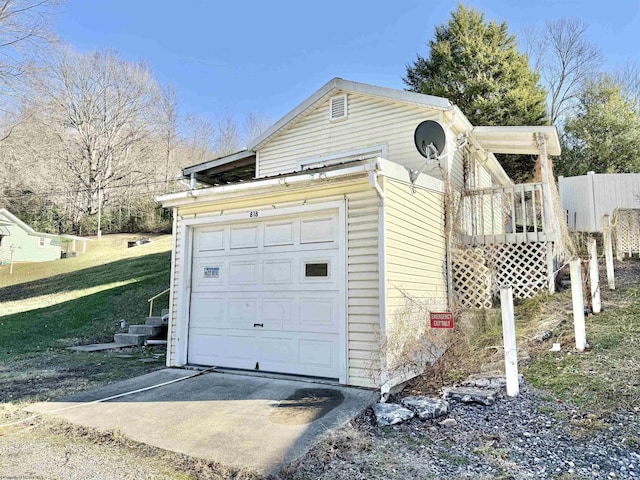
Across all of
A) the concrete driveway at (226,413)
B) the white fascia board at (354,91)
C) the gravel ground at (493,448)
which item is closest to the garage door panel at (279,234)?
the concrete driveway at (226,413)

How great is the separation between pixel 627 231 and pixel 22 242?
1386 inches

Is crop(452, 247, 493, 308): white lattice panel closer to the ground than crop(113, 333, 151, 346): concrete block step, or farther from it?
farther from it

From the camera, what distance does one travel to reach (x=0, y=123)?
787 inches

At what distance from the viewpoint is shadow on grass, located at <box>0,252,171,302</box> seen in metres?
16.7

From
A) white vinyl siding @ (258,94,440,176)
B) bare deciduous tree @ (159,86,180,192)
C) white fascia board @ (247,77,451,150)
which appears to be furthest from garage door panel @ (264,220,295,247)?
bare deciduous tree @ (159,86,180,192)

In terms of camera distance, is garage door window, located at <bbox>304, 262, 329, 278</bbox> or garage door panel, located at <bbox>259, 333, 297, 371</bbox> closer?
garage door window, located at <bbox>304, 262, 329, 278</bbox>

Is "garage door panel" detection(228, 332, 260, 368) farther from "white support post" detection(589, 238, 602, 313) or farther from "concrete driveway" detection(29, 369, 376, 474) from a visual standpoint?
"white support post" detection(589, 238, 602, 313)

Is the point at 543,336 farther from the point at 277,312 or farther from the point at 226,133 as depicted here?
the point at 226,133

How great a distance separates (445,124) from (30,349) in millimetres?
10578

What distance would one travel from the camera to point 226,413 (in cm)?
470

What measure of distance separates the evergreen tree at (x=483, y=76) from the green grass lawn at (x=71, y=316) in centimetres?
1634

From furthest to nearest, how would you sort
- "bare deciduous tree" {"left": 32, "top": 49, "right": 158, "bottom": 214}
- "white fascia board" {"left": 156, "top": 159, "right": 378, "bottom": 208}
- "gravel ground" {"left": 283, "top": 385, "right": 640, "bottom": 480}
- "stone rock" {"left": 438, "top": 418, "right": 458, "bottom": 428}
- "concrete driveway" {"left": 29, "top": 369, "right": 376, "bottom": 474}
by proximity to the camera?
"bare deciduous tree" {"left": 32, "top": 49, "right": 158, "bottom": 214}
"white fascia board" {"left": 156, "top": 159, "right": 378, "bottom": 208}
"stone rock" {"left": 438, "top": 418, "right": 458, "bottom": 428}
"concrete driveway" {"left": 29, "top": 369, "right": 376, "bottom": 474}
"gravel ground" {"left": 283, "top": 385, "right": 640, "bottom": 480}

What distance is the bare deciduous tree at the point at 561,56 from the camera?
83.1 ft

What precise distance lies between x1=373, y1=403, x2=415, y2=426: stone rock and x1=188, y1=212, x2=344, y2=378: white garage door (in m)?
1.27
